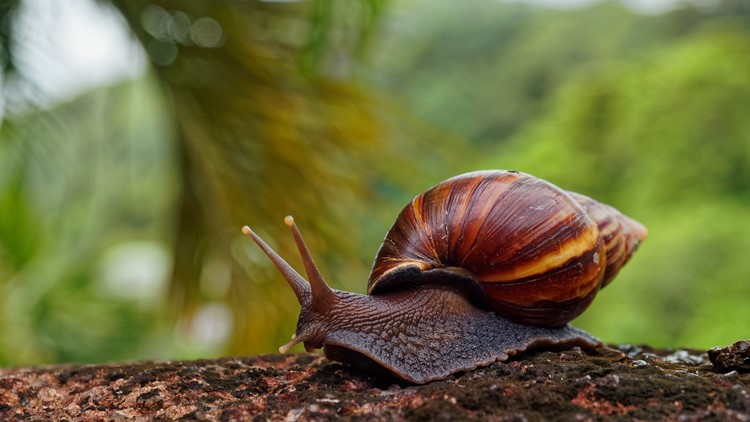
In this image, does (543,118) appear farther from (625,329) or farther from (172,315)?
(172,315)

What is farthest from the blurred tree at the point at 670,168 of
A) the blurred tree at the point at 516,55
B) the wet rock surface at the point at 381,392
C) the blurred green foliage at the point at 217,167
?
the wet rock surface at the point at 381,392

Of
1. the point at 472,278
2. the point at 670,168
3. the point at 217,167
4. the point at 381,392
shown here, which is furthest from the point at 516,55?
the point at 381,392

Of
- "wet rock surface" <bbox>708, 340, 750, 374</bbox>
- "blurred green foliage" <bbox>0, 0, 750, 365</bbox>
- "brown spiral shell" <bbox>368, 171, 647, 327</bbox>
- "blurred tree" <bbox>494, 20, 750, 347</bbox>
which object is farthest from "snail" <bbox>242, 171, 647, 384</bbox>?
"blurred tree" <bbox>494, 20, 750, 347</bbox>

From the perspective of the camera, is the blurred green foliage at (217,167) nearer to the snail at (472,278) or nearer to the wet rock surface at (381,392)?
the snail at (472,278)

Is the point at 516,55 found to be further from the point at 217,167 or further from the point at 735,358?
the point at 735,358

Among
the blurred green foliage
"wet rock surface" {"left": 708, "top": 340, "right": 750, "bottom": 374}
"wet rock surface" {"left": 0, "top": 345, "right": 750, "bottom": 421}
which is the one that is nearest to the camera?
"wet rock surface" {"left": 0, "top": 345, "right": 750, "bottom": 421}

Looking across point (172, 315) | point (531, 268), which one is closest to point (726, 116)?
point (172, 315)

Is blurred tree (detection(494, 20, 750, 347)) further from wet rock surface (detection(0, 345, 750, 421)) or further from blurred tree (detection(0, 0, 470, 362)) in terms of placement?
wet rock surface (detection(0, 345, 750, 421))
